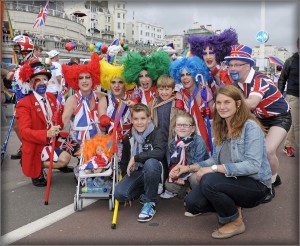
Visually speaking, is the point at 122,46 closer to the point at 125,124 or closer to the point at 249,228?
the point at 125,124

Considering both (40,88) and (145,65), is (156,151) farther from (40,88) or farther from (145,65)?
(40,88)

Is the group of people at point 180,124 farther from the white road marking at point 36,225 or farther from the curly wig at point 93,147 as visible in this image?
the white road marking at point 36,225

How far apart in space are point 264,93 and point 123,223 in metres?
2.09

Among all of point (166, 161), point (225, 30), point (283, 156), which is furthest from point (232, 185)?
point (283, 156)

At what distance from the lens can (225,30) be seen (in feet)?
16.4

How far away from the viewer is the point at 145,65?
4.74 metres

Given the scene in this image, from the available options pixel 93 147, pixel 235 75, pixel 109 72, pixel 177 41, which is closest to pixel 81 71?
pixel 109 72

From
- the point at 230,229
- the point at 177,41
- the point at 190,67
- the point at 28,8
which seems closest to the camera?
the point at 230,229

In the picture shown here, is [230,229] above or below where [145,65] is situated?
below

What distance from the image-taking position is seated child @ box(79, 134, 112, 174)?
4.07m

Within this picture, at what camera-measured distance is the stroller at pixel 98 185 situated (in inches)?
157

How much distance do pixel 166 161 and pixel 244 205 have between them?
1121 mm

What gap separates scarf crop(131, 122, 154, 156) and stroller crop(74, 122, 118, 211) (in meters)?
0.25

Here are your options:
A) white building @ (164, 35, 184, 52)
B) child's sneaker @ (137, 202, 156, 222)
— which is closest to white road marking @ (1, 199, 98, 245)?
child's sneaker @ (137, 202, 156, 222)
